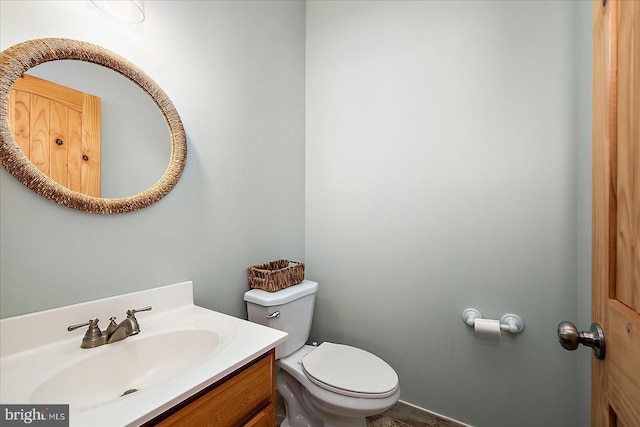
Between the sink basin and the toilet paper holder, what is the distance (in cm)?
118

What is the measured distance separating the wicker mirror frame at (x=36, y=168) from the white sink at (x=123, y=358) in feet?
1.12

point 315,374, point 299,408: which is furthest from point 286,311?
point 299,408

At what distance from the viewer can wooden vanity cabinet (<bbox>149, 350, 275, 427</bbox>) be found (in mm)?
641

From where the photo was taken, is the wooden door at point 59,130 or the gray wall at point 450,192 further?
the gray wall at point 450,192

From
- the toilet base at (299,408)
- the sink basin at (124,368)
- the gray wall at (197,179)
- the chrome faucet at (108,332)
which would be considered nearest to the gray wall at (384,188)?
the gray wall at (197,179)

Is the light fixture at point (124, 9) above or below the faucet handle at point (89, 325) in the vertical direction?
above

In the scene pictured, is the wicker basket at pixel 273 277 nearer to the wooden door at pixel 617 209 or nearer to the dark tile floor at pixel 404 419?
the dark tile floor at pixel 404 419

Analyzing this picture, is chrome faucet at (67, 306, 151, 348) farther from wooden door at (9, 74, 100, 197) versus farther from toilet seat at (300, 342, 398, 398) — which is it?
toilet seat at (300, 342, 398, 398)

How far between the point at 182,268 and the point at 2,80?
31.4 inches

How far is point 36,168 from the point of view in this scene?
82 centimetres

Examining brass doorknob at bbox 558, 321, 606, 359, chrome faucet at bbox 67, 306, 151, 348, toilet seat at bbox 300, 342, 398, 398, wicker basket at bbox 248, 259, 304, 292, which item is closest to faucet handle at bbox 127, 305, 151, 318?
chrome faucet at bbox 67, 306, 151, 348

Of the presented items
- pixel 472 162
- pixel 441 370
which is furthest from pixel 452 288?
pixel 472 162

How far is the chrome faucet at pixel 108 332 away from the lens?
0.84 m

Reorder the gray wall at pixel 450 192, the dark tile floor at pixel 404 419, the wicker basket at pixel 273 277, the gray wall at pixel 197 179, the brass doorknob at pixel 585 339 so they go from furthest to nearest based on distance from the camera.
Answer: the dark tile floor at pixel 404 419 → the wicker basket at pixel 273 277 → the gray wall at pixel 450 192 → the gray wall at pixel 197 179 → the brass doorknob at pixel 585 339
